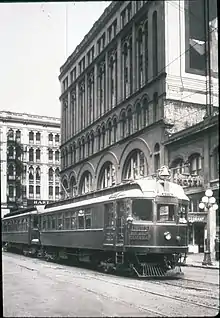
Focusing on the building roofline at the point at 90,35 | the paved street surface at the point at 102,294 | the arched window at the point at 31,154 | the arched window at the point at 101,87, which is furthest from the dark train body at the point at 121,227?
the building roofline at the point at 90,35

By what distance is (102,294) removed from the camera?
2.53 m

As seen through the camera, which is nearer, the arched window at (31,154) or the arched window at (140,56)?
the arched window at (140,56)

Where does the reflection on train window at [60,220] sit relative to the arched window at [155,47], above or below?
below

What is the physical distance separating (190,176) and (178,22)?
79 centimetres

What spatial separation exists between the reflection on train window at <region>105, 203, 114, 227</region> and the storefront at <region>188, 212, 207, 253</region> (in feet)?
1.51

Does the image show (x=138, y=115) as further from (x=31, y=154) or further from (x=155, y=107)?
(x=31, y=154)

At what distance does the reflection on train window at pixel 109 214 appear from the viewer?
2697 millimetres

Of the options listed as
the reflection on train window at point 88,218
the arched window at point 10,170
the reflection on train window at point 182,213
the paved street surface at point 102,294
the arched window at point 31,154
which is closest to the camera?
the paved street surface at point 102,294

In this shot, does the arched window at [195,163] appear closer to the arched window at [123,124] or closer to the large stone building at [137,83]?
the large stone building at [137,83]

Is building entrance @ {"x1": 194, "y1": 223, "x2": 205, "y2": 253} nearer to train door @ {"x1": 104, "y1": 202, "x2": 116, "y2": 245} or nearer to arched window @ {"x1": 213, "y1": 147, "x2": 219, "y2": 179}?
arched window @ {"x1": 213, "y1": 147, "x2": 219, "y2": 179}

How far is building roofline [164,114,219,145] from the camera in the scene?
2322 millimetres

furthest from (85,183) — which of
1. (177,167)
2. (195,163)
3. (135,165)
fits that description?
(195,163)

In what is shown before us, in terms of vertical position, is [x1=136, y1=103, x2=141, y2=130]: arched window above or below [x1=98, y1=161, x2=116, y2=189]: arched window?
above

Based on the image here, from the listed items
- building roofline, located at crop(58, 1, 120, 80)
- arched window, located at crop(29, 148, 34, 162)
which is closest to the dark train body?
arched window, located at crop(29, 148, 34, 162)
